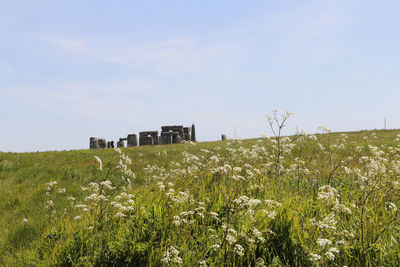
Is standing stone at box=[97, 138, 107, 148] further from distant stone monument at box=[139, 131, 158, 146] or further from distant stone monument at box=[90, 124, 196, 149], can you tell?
distant stone monument at box=[139, 131, 158, 146]

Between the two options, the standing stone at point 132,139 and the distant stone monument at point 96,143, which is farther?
the standing stone at point 132,139

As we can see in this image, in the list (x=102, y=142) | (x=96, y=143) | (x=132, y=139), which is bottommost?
(x=96, y=143)

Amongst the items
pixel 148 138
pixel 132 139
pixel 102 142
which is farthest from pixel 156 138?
pixel 102 142

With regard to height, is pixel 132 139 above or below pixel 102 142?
above

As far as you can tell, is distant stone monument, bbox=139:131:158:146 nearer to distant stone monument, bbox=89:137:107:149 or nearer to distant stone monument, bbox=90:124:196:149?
distant stone monument, bbox=90:124:196:149

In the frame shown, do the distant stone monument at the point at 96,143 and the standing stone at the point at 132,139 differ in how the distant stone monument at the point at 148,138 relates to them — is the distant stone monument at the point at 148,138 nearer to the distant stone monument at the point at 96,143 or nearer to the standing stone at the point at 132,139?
the standing stone at the point at 132,139

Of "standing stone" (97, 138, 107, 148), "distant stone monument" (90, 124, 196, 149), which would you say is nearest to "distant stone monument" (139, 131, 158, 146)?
"distant stone monument" (90, 124, 196, 149)

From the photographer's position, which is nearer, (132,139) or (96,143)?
Answer: (96,143)

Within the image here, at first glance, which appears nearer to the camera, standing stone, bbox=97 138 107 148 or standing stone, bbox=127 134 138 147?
standing stone, bbox=97 138 107 148

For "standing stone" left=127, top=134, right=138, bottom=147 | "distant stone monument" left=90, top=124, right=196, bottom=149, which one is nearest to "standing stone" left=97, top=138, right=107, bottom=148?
"distant stone monument" left=90, top=124, right=196, bottom=149

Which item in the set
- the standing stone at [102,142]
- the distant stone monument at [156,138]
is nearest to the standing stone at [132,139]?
the distant stone monument at [156,138]

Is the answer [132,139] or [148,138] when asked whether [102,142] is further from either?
[148,138]

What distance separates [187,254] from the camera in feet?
13.3

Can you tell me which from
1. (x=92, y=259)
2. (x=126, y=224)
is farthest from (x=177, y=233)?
(x=92, y=259)
